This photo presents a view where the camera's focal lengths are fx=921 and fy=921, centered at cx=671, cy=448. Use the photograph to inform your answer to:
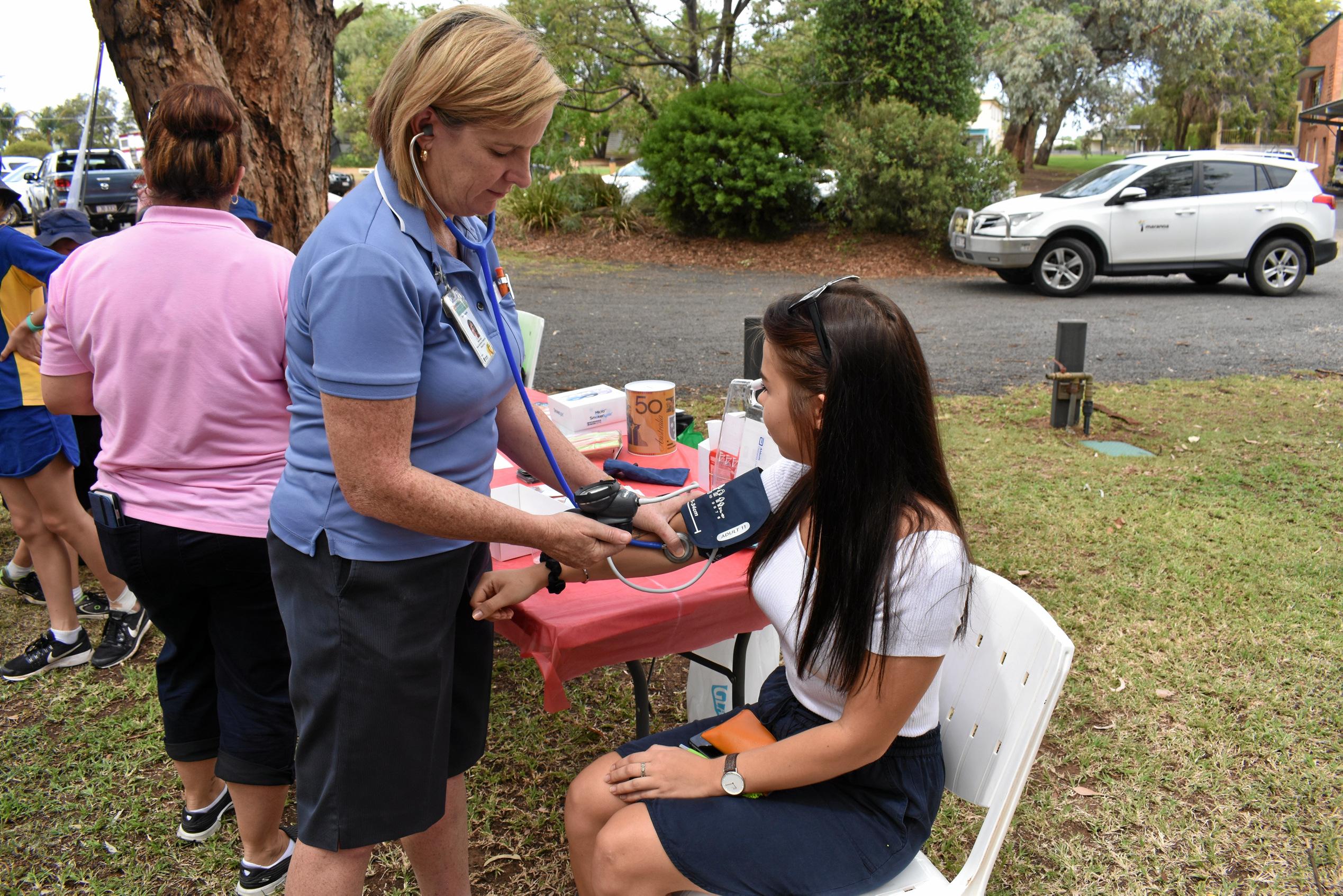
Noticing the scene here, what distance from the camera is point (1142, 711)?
10.2 feet

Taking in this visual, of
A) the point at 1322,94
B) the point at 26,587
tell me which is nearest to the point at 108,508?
the point at 26,587

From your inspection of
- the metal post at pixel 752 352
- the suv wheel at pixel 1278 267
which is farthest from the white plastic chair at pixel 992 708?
the suv wheel at pixel 1278 267

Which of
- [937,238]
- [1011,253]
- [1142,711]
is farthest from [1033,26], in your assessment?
[1142,711]

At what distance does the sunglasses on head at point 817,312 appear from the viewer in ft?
5.08

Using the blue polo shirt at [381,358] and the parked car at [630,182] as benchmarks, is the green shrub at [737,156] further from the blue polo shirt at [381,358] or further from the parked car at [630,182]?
the blue polo shirt at [381,358]

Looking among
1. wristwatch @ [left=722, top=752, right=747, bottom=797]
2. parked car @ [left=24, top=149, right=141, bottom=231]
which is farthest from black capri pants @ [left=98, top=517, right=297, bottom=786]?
parked car @ [left=24, top=149, right=141, bottom=231]

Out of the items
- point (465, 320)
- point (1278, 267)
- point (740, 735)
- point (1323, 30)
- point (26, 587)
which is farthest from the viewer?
point (1323, 30)

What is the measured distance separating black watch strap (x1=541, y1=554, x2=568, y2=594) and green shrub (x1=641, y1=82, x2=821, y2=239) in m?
12.9

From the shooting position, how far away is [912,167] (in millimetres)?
13516

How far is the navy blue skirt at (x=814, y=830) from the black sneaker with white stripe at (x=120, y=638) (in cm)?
283

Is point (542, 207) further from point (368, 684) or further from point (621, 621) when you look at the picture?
point (368, 684)

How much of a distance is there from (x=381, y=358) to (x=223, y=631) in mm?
1169

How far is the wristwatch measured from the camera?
1572mm

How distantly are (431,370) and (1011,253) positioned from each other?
10771 mm
